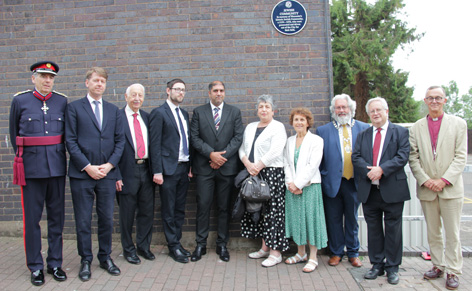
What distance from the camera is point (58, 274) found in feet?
12.3

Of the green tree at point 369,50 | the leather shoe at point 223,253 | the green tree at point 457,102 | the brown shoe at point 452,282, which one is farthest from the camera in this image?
the green tree at point 457,102

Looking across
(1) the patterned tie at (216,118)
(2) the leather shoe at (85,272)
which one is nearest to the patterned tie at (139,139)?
(1) the patterned tie at (216,118)

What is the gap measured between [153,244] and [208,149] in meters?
1.68

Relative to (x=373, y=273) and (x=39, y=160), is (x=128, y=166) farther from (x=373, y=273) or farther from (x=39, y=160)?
(x=373, y=273)

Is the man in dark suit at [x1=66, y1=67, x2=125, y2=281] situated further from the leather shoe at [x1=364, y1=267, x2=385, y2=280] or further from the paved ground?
the leather shoe at [x1=364, y1=267, x2=385, y2=280]

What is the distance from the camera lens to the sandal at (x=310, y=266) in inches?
159

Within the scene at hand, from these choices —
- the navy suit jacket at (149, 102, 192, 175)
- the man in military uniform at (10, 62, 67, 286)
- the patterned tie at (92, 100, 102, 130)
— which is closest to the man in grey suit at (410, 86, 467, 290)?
the navy suit jacket at (149, 102, 192, 175)

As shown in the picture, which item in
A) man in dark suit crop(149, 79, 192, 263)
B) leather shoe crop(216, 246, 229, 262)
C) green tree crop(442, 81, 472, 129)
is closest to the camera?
man in dark suit crop(149, 79, 192, 263)

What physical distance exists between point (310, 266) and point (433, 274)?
4.23 ft

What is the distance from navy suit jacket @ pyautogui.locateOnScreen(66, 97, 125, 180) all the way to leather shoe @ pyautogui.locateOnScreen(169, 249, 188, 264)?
3.91ft

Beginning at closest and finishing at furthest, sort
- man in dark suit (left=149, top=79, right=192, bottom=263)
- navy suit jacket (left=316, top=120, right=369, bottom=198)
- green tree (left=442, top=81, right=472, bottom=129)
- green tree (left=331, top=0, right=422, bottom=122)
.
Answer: navy suit jacket (left=316, top=120, right=369, bottom=198) < man in dark suit (left=149, top=79, right=192, bottom=263) < green tree (left=331, top=0, right=422, bottom=122) < green tree (left=442, top=81, right=472, bottom=129)

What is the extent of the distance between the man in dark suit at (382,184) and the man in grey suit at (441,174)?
0.23 meters

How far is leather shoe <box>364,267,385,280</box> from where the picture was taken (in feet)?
12.6

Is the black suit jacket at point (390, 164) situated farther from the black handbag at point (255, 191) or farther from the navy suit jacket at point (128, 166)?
the navy suit jacket at point (128, 166)
